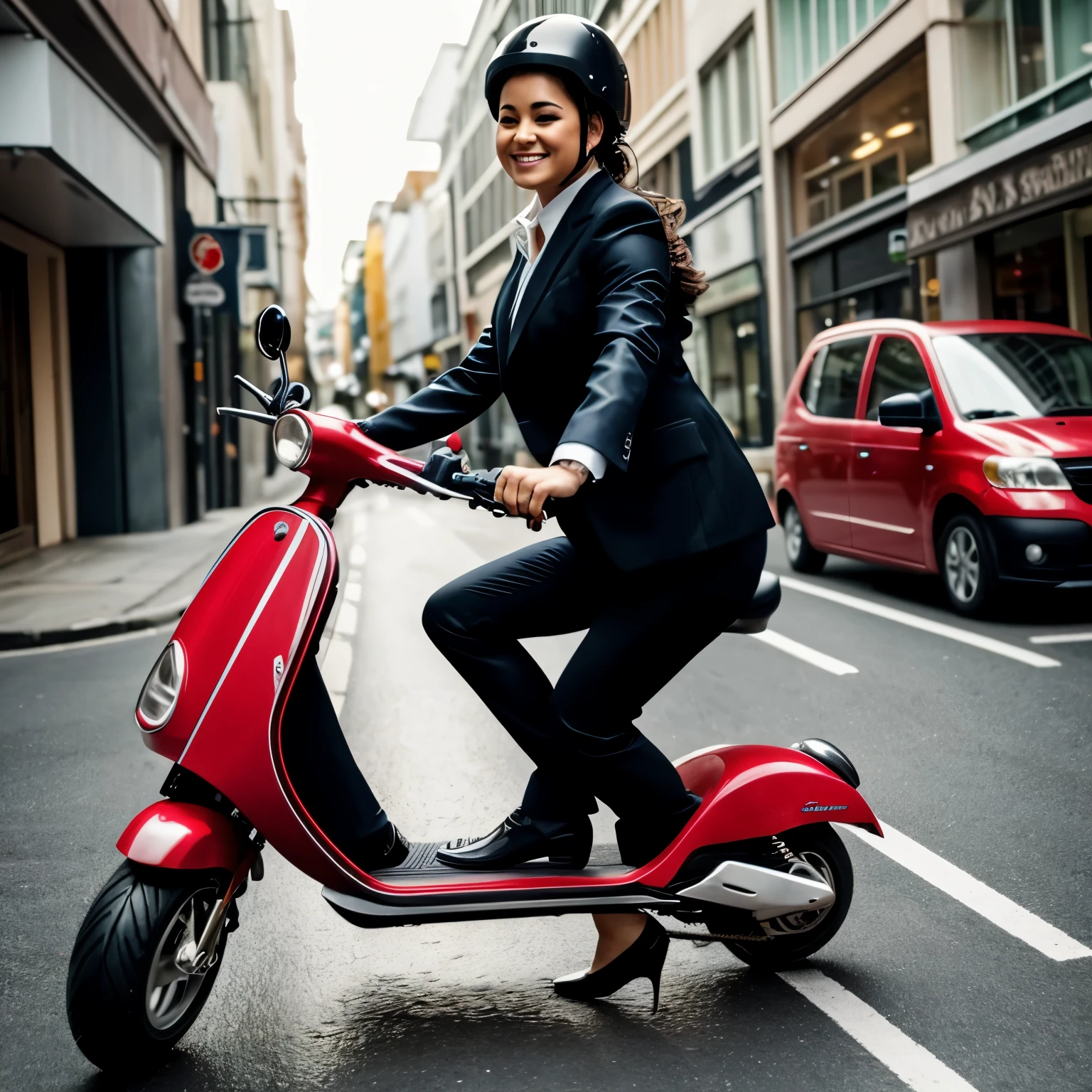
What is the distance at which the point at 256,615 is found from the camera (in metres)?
2.58

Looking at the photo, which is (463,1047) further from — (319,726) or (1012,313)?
(1012,313)

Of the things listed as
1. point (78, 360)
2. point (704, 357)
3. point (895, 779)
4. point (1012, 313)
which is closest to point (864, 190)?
point (1012, 313)

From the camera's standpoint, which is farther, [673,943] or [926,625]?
[926,625]

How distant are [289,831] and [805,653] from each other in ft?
15.8

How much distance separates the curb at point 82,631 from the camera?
328 inches

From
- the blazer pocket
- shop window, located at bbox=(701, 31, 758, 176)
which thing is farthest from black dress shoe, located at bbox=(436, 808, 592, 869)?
shop window, located at bbox=(701, 31, 758, 176)

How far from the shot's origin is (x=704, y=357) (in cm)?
2728

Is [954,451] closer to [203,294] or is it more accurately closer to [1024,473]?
[1024,473]

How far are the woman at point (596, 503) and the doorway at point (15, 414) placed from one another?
11.7m

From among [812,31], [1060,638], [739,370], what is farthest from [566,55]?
[739,370]

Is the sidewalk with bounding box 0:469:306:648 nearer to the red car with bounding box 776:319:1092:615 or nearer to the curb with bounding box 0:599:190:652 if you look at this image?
the curb with bounding box 0:599:190:652

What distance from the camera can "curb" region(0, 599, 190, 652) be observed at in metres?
8.34

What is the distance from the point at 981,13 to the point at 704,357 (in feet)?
39.0

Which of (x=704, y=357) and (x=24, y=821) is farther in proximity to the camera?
(x=704, y=357)
